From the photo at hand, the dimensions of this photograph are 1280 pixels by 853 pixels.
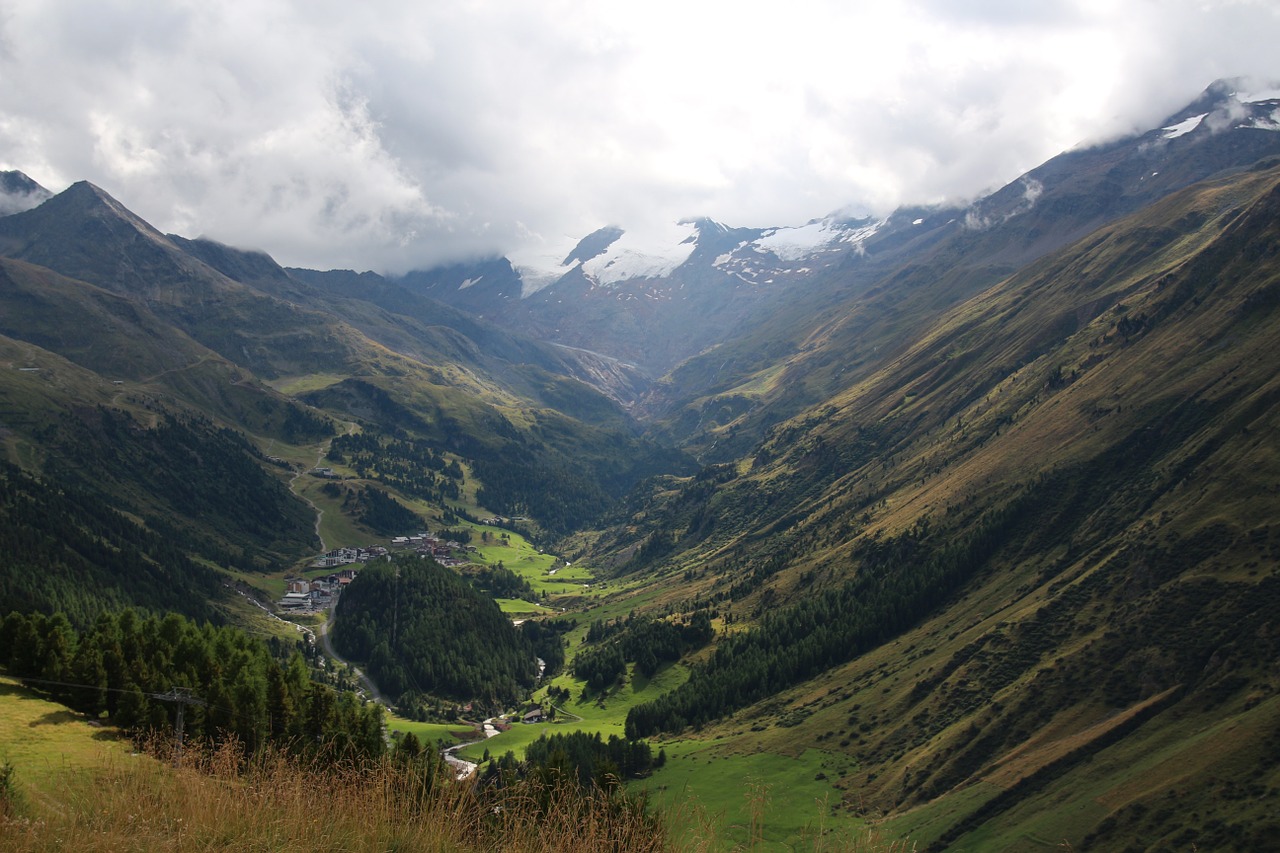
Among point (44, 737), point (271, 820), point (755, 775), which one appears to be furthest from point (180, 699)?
point (755, 775)

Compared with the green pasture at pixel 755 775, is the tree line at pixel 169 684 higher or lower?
higher

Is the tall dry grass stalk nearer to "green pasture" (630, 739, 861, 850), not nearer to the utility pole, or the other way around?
the utility pole

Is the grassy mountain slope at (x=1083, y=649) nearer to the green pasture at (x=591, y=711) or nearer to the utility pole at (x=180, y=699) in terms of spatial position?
the green pasture at (x=591, y=711)

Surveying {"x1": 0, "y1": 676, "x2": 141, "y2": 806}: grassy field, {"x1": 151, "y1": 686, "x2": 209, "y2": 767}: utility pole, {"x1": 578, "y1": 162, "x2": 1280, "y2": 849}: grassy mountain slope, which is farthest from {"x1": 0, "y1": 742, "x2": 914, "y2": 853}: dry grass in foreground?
{"x1": 578, "y1": 162, "x2": 1280, "y2": 849}: grassy mountain slope

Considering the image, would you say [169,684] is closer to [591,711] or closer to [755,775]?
[755,775]

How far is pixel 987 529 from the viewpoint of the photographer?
185000mm

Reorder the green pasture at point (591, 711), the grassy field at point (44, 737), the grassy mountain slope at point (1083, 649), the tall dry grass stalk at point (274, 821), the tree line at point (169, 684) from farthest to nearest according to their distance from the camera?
the green pasture at point (591, 711) < the grassy mountain slope at point (1083, 649) < the tree line at point (169, 684) < the grassy field at point (44, 737) < the tall dry grass stalk at point (274, 821)

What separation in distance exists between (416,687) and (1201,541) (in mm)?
166015

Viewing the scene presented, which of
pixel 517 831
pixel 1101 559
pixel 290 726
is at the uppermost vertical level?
pixel 517 831

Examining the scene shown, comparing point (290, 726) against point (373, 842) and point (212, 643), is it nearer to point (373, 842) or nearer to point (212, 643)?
point (212, 643)

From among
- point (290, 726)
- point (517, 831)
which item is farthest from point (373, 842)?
point (290, 726)

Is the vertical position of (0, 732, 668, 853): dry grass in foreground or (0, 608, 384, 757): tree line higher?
(0, 732, 668, 853): dry grass in foreground

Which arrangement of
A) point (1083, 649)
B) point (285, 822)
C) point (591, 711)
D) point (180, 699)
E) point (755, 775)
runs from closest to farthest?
point (285, 822), point (180, 699), point (755, 775), point (1083, 649), point (591, 711)

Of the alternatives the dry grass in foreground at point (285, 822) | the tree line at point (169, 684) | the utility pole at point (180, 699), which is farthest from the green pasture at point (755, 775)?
the dry grass in foreground at point (285, 822)
